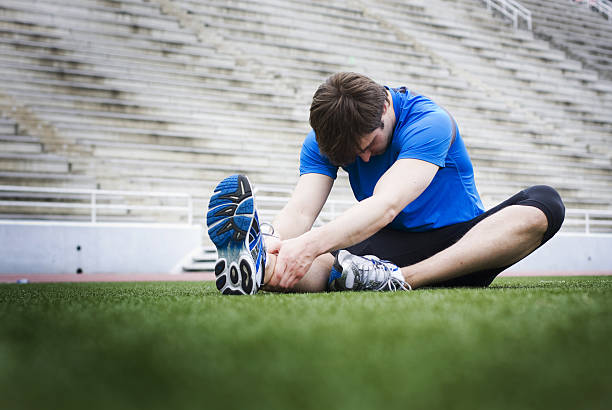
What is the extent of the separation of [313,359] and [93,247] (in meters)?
6.51

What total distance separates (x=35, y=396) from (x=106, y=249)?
6.58 m

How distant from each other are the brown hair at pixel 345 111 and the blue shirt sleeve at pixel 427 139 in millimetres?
141

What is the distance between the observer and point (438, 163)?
85.2 inches

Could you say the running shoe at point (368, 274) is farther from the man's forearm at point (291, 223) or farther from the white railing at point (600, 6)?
the white railing at point (600, 6)

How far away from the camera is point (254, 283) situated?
203 centimetres

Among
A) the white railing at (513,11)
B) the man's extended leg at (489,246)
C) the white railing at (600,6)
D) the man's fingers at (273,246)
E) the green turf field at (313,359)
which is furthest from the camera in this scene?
the white railing at (600,6)

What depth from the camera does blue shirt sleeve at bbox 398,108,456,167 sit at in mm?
2148

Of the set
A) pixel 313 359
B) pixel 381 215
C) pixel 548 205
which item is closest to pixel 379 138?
pixel 381 215

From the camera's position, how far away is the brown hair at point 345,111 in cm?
207

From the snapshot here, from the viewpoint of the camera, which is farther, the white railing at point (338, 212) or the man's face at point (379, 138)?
the white railing at point (338, 212)

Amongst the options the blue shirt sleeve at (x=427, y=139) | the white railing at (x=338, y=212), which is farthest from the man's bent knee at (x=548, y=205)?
the white railing at (x=338, y=212)

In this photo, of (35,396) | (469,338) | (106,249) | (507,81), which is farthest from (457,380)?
(507,81)

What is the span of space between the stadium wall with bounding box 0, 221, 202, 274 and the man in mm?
4823

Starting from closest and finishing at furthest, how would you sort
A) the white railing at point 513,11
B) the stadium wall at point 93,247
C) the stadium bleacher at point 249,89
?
the stadium wall at point 93,247
the stadium bleacher at point 249,89
the white railing at point 513,11
